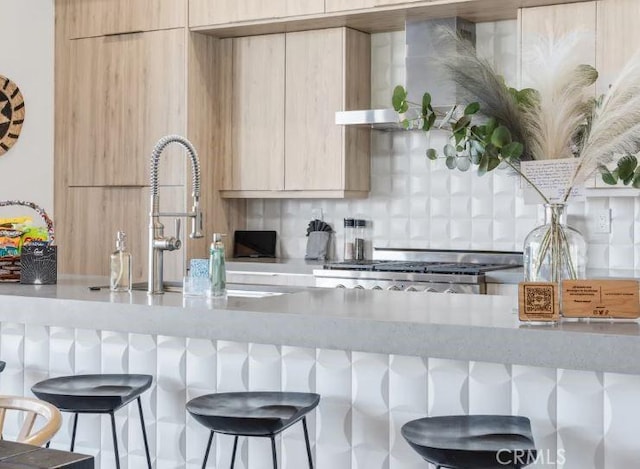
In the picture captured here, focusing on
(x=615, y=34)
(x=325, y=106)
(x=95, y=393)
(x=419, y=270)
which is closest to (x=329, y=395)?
(x=95, y=393)

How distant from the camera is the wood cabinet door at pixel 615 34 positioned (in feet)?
14.9

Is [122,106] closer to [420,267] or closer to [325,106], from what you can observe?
[325,106]

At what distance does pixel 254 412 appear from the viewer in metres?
2.50

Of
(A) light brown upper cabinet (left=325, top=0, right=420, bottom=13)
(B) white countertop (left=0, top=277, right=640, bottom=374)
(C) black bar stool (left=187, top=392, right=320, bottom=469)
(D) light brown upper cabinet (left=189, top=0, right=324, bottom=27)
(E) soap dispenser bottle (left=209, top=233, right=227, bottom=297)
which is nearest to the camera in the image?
(B) white countertop (left=0, top=277, right=640, bottom=374)

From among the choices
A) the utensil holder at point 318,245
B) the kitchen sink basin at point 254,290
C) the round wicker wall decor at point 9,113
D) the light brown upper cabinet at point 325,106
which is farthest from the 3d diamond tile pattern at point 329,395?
the round wicker wall decor at point 9,113

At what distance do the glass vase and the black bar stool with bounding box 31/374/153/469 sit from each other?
1.18m

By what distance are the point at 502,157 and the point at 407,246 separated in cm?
309

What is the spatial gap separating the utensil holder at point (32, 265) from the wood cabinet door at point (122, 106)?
2.02 m

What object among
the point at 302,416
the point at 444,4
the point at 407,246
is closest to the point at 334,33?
the point at 444,4

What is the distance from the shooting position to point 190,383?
2953 millimetres

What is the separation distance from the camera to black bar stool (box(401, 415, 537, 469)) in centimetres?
208

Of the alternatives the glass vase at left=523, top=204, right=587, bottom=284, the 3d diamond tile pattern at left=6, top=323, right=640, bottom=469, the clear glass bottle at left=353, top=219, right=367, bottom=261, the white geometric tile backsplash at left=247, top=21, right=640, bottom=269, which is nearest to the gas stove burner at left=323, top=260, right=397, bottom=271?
the clear glass bottle at left=353, top=219, right=367, bottom=261

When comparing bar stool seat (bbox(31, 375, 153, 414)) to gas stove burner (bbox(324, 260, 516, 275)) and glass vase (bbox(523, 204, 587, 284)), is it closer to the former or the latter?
glass vase (bbox(523, 204, 587, 284))

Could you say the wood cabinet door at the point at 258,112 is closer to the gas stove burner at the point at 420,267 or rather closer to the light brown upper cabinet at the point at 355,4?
the light brown upper cabinet at the point at 355,4
